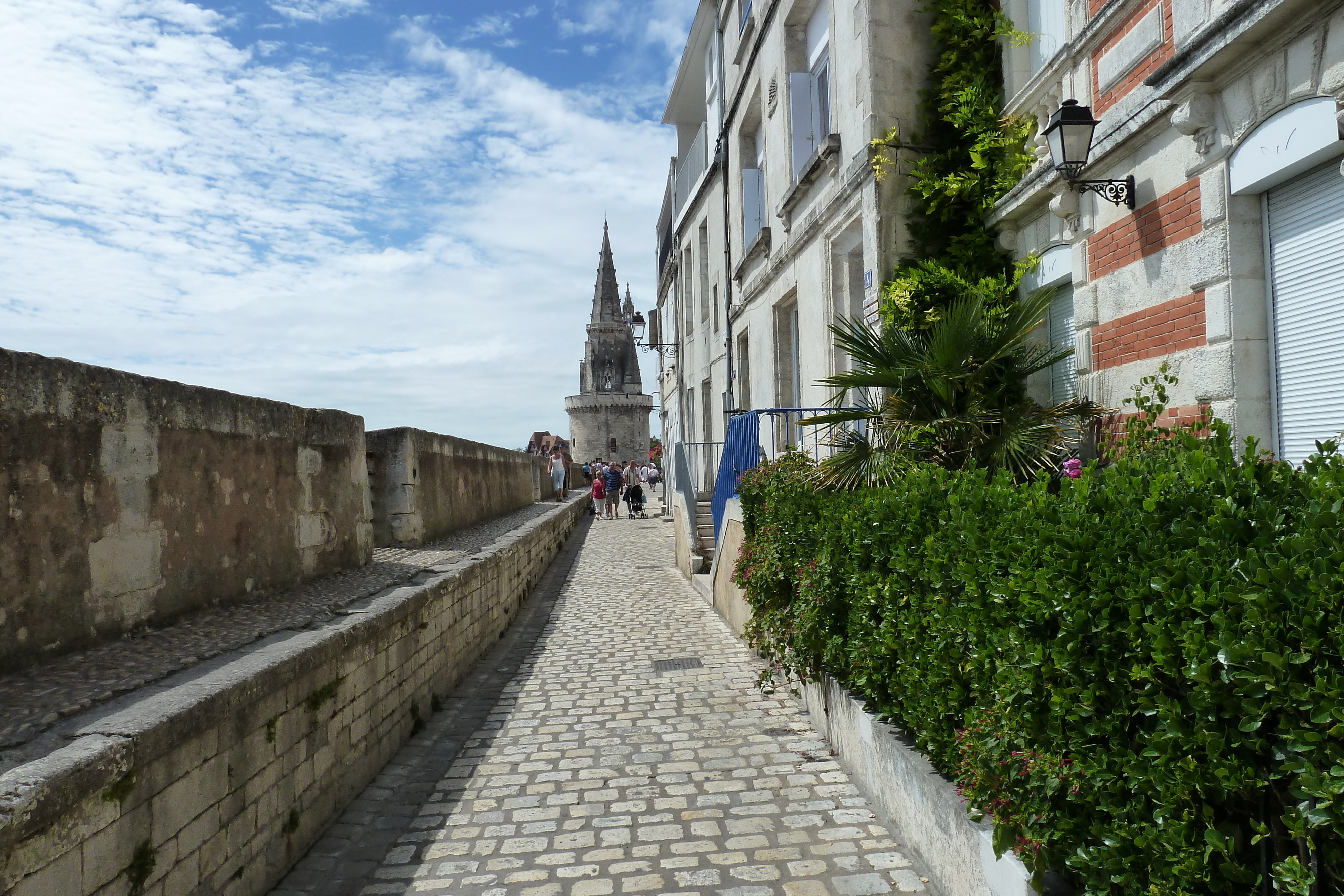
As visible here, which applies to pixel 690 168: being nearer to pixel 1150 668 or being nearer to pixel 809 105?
pixel 809 105

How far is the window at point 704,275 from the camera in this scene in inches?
693

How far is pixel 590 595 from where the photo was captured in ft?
36.3

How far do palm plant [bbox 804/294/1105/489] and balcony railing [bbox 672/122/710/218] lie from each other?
11.0m

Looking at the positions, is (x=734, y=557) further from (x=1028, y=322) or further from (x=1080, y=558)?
(x=1080, y=558)

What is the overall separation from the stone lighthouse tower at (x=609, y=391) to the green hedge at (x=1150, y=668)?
57.1 metres

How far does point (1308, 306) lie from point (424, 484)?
299 inches

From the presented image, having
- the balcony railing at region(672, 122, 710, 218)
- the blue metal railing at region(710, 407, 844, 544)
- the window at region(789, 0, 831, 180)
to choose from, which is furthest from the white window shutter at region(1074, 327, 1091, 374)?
the balcony railing at region(672, 122, 710, 218)

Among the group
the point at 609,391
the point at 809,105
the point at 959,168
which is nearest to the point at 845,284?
the point at 959,168

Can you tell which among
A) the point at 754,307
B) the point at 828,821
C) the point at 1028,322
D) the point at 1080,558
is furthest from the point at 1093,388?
the point at 754,307

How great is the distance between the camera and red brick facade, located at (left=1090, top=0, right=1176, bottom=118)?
4.89 meters

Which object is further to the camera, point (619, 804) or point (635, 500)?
point (635, 500)

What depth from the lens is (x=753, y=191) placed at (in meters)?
13.5

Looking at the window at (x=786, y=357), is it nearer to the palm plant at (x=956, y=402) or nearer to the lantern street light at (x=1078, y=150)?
the palm plant at (x=956, y=402)

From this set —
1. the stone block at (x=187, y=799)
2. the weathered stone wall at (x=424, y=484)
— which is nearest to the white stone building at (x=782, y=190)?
the weathered stone wall at (x=424, y=484)
